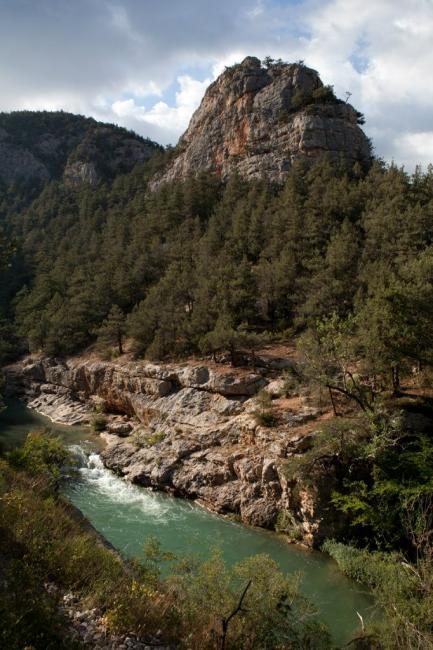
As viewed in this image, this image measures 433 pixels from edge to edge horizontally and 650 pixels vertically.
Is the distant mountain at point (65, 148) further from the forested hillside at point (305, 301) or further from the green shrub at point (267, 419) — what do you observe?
the green shrub at point (267, 419)

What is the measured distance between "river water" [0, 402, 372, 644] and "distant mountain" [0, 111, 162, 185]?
90807 mm

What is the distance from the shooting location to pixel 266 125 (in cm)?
6475

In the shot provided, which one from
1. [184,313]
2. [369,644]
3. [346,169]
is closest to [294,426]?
[369,644]

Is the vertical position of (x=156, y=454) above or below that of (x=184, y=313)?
below

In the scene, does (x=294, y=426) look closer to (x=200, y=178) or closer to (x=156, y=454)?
(x=156, y=454)

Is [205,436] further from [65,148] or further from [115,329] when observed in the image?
[65,148]

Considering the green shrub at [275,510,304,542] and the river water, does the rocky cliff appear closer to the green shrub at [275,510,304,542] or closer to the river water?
the green shrub at [275,510,304,542]

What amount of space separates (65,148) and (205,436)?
425 feet

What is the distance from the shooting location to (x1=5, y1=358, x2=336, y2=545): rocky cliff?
2094 centimetres

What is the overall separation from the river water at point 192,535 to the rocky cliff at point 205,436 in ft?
2.77

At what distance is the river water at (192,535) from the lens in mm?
15398

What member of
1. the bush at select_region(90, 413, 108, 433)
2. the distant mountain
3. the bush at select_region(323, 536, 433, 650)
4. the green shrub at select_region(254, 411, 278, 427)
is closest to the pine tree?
the bush at select_region(90, 413, 108, 433)

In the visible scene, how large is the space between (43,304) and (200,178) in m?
28.8

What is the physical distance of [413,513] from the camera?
17062 mm
